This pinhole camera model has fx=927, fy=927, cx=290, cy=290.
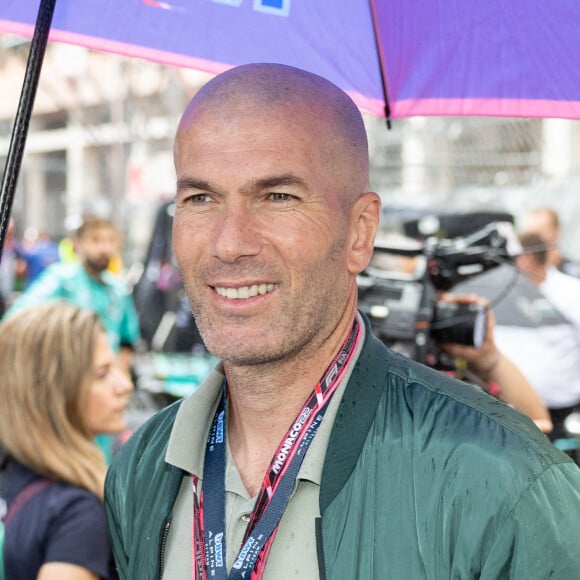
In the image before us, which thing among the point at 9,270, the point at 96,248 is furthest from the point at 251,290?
the point at 9,270

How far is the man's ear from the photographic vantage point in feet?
6.23

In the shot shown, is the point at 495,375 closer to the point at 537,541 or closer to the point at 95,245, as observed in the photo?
the point at 537,541

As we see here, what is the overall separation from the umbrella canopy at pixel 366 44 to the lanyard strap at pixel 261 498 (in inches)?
33.0

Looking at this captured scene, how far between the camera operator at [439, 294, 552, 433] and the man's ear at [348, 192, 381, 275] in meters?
2.12

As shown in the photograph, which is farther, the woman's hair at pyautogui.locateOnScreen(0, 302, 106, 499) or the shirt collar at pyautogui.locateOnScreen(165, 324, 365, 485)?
the woman's hair at pyautogui.locateOnScreen(0, 302, 106, 499)

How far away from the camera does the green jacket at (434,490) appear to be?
1558mm

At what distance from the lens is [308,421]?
5.90 ft

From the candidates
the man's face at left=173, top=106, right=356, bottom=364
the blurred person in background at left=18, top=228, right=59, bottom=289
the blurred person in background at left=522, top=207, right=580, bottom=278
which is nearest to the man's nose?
the man's face at left=173, top=106, right=356, bottom=364

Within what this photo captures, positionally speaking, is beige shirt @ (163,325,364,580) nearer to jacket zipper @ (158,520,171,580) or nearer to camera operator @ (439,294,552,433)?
jacket zipper @ (158,520,171,580)

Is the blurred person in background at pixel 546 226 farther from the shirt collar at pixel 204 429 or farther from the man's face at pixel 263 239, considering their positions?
the man's face at pixel 263 239

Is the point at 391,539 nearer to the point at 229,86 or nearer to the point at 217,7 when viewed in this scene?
the point at 229,86

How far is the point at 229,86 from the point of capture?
1.88 meters

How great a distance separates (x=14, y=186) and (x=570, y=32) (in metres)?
1.34

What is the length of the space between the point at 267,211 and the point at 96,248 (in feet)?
16.8
